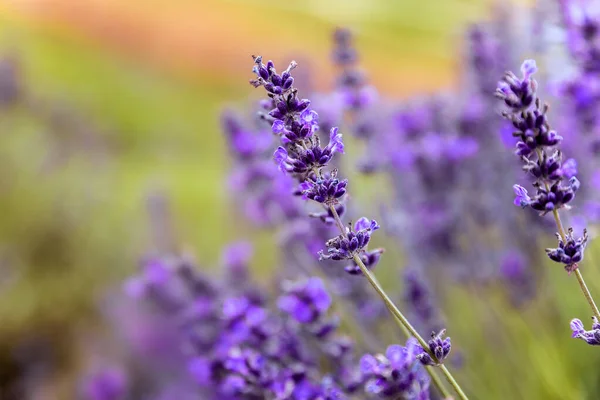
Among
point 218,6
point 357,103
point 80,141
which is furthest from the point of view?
point 218,6

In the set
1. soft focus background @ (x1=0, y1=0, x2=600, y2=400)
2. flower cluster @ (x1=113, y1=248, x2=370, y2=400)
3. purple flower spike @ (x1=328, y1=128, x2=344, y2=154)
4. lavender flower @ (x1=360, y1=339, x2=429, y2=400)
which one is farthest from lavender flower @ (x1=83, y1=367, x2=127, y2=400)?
purple flower spike @ (x1=328, y1=128, x2=344, y2=154)

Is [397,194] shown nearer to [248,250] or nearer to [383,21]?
[248,250]

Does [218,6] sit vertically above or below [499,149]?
above

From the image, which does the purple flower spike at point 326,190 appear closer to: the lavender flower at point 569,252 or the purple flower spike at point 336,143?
the purple flower spike at point 336,143

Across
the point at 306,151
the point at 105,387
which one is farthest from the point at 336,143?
the point at 105,387

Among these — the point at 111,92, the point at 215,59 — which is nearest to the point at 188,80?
the point at 215,59

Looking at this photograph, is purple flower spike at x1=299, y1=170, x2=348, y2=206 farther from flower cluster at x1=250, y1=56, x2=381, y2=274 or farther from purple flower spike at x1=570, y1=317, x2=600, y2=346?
purple flower spike at x1=570, y1=317, x2=600, y2=346

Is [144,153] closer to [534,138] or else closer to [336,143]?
[336,143]
